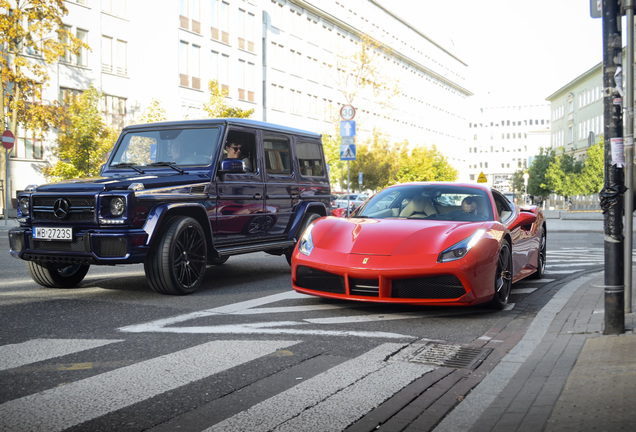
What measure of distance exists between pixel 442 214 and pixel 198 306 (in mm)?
2721

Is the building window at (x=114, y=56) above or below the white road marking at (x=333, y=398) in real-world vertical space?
above

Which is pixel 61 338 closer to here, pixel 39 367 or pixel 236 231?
pixel 39 367

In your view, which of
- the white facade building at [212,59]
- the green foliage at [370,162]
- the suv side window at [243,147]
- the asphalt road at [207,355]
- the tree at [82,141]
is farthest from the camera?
the green foliage at [370,162]

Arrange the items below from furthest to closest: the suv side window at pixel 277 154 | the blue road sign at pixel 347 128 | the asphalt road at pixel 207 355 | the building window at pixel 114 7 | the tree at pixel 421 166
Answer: the tree at pixel 421 166
the building window at pixel 114 7
the blue road sign at pixel 347 128
the suv side window at pixel 277 154
the asphalt road at pixel 207 355

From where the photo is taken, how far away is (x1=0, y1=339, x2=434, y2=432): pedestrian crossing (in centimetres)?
355

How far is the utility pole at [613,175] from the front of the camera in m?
5.55

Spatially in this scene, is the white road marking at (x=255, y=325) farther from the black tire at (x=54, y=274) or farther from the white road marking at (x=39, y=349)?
the black tire at (x=54, y=274)

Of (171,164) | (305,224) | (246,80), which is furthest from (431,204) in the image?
(246,80)

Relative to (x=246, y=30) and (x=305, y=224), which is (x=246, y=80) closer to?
(x=246, y=30)

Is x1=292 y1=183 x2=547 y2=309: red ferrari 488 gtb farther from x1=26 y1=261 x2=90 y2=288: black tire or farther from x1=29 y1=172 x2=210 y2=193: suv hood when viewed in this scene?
x1=26 y1=261 x2=90 y2=288: black tire

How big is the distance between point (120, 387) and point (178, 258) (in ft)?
12.2

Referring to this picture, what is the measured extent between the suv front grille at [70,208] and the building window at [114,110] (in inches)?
1386

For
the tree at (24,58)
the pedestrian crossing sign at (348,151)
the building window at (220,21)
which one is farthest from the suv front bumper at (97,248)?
the building window at (220,21)

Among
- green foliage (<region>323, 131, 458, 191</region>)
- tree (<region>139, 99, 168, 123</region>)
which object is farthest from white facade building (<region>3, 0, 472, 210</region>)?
green foliage (<region>323, 131, 458, 191</region>)
